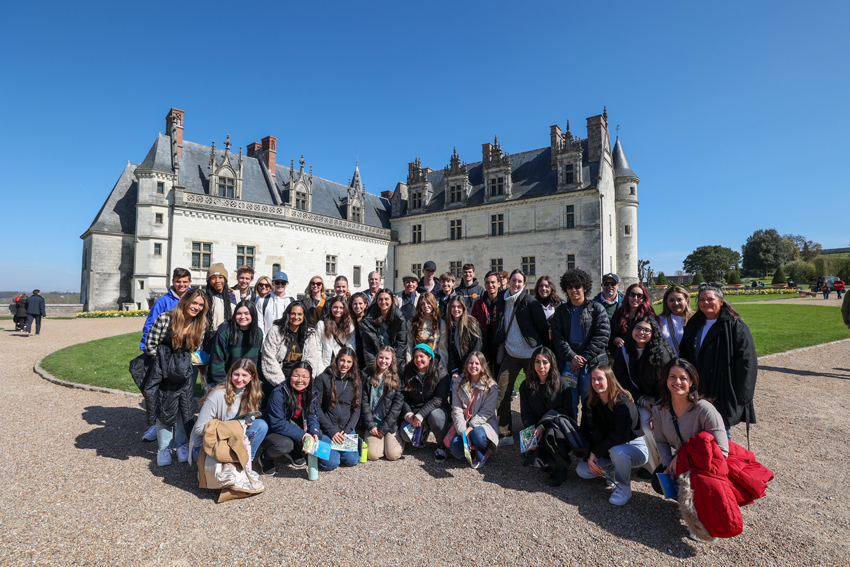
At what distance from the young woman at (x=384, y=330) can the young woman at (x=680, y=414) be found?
302cm

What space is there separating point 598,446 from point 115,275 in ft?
89.5

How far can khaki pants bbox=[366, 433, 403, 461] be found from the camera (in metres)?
4.83

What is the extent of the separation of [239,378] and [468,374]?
2579 millimetres

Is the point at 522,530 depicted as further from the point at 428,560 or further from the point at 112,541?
the point at 112,541

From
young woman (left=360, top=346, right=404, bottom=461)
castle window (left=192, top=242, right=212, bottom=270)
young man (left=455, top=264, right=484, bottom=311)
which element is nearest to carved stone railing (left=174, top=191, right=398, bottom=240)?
castle window (left=192, top=242, right=212, bottom=270)

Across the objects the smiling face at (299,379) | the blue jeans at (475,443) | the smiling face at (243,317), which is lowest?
the blue jeans at (475,443)

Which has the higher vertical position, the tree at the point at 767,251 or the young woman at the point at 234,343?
the tree at the point at 767,251

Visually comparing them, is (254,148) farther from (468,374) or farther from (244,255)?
(468,374)

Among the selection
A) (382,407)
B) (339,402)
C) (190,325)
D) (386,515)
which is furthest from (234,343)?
(386,515)

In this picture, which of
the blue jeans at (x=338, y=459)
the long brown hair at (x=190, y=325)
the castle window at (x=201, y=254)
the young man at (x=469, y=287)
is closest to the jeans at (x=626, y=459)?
the blue jeans at (x=338, y=459)

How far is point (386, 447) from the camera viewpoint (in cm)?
489

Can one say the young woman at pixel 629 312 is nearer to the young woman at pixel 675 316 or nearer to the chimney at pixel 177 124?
the young woman at pixel 675 316

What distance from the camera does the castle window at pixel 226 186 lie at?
2338 cm

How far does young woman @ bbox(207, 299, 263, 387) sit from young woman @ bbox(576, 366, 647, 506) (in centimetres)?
385
